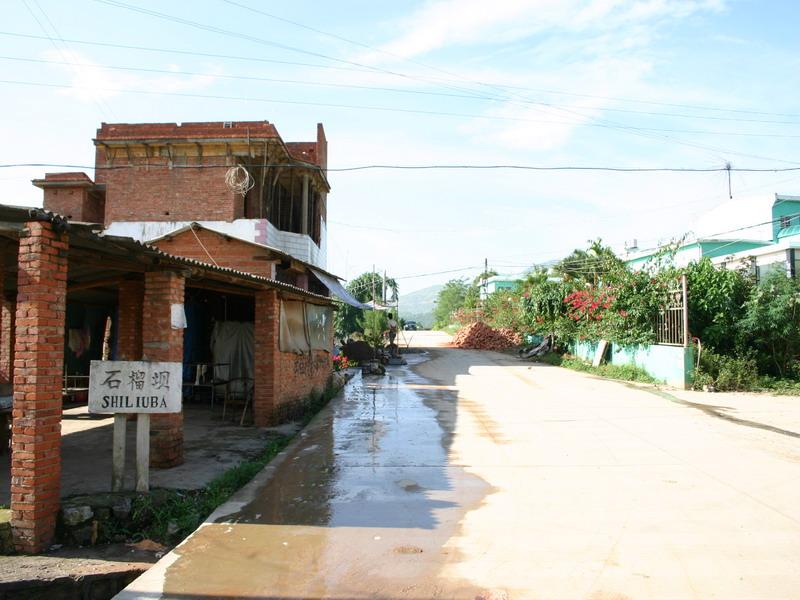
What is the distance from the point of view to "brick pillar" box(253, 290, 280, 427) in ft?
33.0

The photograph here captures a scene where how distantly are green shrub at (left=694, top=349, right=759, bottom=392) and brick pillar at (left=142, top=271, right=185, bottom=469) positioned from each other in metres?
13.3

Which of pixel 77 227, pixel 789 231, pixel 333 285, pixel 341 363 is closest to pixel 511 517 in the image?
pixel 77 227

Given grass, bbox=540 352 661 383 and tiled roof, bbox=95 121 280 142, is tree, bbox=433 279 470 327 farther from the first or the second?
tiled roof, bbox=95 121 280 142

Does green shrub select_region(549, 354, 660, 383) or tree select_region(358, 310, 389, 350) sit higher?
tree select_region(358, 310, 389, 350)

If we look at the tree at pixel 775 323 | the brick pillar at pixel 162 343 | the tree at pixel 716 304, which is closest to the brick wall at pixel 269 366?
the brick pillar at pixel 162 343

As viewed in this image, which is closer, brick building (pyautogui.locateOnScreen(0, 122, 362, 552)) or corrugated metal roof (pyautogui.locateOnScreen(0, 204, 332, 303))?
corrugated metal roof (pyautogui.locateOnScreen(0, 204, 332, 303))

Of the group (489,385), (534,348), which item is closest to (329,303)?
(489,385)

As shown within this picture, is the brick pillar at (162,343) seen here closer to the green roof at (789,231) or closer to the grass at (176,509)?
the grass at (176,509)

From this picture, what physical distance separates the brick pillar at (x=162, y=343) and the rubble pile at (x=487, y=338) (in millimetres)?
29536

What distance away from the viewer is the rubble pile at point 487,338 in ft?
116

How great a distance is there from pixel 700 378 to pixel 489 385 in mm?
5637

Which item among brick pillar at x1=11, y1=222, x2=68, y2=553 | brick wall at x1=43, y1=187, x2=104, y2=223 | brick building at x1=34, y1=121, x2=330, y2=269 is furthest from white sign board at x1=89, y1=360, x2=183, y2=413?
brick wall at x1=43, y1=187, x2=104, y2=223

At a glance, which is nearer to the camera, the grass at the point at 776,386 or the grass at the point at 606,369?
the grass at the point at 776,386

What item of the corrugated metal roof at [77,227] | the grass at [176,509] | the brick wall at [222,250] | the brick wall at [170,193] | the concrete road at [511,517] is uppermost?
the brick wall at [170,193]
